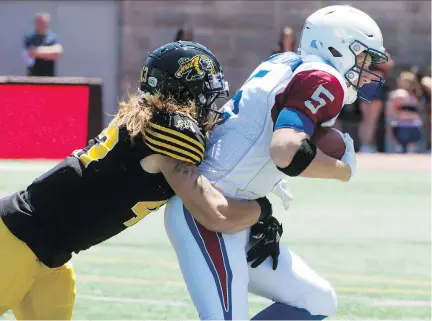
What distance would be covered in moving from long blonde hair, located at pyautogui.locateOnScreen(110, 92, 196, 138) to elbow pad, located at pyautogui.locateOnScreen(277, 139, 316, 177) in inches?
15.7

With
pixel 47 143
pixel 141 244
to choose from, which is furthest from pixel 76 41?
pixel 141 244

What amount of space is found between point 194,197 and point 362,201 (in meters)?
7.27

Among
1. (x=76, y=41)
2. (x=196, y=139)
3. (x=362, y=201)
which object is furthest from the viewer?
(x=76, y=41)

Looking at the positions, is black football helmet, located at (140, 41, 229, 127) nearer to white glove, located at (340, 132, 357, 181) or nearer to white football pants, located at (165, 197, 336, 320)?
white football pants, located at (165, 197, 336, 320)

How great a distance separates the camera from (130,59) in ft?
58.5

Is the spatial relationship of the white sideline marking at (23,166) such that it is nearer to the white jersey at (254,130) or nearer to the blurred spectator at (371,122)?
the blurred spectator at (371,122)

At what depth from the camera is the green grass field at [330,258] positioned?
639 cm

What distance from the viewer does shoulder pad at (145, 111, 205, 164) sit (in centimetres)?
413

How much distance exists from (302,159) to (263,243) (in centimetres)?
46

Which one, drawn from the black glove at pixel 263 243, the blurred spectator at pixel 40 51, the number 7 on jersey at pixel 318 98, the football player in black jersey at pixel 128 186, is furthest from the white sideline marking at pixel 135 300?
the blurred spectator at pixel 40 51

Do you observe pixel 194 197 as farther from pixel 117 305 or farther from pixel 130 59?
pixel 130 59

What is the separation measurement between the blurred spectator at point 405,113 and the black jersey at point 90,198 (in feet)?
40.6

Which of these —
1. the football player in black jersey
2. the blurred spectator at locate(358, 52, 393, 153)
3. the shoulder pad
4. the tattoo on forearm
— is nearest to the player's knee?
the football player in black jersey

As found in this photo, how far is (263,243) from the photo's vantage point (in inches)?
175
